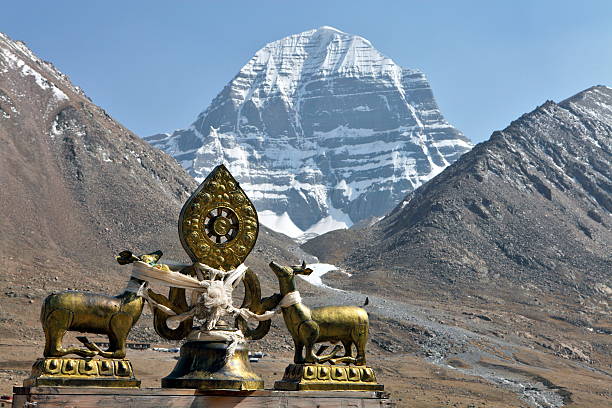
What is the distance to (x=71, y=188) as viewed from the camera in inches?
5113

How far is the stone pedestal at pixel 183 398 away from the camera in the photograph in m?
11.6

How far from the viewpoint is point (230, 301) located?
13.3 meters

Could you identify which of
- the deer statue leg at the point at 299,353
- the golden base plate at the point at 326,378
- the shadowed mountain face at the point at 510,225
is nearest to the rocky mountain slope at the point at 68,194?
the shadowed mountain face at the point at 510,225

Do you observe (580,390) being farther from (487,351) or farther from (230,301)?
(230,301)

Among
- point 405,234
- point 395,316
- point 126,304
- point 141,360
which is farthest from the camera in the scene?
point 405,234

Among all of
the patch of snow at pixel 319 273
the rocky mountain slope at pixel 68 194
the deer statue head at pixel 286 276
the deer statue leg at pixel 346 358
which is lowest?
the deer statue leg at pixel 346 358

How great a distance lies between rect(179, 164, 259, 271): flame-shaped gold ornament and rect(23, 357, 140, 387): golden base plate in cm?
199

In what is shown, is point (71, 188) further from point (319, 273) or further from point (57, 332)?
point (57, 332)

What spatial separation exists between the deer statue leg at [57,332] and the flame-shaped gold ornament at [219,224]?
1954mm

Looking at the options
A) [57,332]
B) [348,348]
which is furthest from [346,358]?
[57,332]

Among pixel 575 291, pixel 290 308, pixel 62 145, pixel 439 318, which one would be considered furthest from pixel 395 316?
pixel 290 308

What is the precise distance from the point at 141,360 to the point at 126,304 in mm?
55502

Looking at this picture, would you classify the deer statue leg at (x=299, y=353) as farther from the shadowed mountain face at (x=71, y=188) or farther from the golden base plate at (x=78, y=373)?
the shadowed mountain face at (x=71, y=188)

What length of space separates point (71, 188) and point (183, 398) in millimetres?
121325
